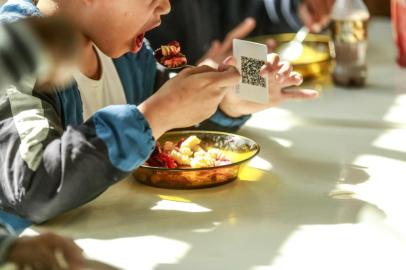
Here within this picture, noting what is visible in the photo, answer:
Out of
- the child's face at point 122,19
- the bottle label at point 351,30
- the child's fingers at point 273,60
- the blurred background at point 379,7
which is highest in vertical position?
the child's face at point 122,19

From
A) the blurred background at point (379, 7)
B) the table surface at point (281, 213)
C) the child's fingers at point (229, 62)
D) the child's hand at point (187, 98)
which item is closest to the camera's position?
the table surface at point (281, 213)

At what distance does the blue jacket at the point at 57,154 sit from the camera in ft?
3.48

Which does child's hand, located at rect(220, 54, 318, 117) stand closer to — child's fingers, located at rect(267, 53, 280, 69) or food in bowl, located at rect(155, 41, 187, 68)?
child's fingers, located at rect(267, 53, 280, 69)

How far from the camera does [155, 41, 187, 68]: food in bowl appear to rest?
1.30 meters

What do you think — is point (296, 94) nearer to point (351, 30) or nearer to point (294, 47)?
point (351, 30)

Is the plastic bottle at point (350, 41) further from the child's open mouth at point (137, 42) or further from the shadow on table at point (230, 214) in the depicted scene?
the child's open mouth at point (137, 42)

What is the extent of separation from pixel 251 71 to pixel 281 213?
24 cm

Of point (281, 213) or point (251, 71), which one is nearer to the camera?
point (281, 213)

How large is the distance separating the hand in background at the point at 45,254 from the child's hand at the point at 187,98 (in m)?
0.38

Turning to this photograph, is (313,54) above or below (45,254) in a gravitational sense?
below

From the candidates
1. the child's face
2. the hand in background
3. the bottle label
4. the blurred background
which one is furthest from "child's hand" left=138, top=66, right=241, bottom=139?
the blurred background

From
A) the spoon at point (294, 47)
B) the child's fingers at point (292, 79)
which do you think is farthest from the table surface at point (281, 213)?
the spoon at point (294, 47)

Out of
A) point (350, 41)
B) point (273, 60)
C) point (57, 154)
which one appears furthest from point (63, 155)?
point (350, 41)

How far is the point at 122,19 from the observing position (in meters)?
1.22
